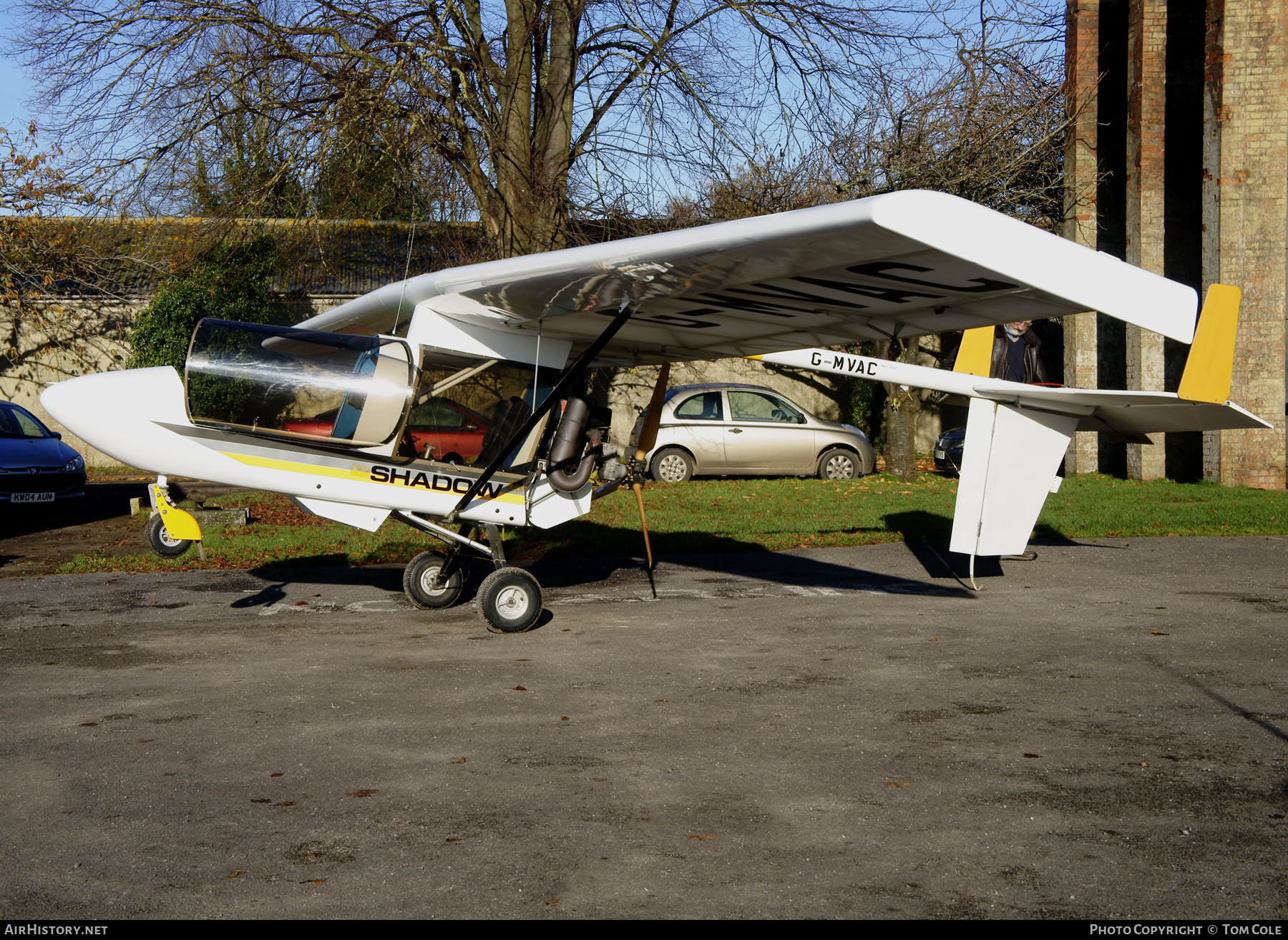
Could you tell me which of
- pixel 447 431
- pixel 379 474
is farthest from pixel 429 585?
pixel 447 431

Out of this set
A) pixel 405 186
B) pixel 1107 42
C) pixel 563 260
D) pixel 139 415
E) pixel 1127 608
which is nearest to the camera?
pixel 563 260

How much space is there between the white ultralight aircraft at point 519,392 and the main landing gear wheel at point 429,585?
21mm

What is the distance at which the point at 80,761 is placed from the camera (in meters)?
4.38

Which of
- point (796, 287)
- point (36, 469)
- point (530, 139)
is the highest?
point (530, 139)

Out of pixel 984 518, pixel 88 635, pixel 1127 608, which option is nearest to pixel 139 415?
pixel 88 635

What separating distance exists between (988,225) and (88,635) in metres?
6.68

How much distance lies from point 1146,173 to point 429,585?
14.9 m

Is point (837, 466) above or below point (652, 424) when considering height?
below

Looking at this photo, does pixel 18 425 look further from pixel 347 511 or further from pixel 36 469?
pixel 347 511

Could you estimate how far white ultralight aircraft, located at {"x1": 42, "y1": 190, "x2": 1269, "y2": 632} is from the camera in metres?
5.77

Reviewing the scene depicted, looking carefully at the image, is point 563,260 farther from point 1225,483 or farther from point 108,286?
point 108,286

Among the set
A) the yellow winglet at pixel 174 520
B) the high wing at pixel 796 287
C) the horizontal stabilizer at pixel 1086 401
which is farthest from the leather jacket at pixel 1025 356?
the yellow winglet at pixel 174 520

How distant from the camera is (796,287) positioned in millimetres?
5773
